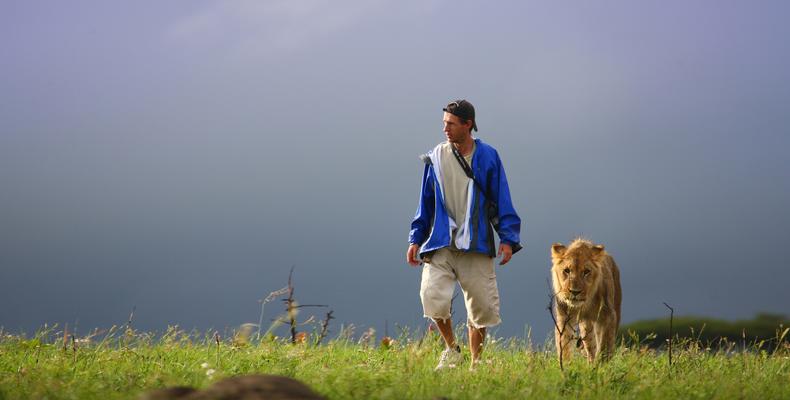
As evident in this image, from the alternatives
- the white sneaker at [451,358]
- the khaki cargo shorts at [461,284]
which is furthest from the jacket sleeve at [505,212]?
the white sneaker at [451,358]

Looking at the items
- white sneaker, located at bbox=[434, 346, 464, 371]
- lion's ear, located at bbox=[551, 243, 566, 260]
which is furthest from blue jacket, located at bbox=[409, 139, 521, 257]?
white sneaker, located at bbox=[434, 346, 464, 371]

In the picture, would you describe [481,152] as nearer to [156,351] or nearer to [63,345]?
[156,351]

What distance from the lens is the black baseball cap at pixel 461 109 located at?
8104 millimetres

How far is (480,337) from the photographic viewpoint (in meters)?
8.20

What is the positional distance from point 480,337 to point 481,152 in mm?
1819

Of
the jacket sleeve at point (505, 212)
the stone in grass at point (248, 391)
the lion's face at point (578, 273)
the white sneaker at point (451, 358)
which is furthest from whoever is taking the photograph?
the lion's face at point (578, 273)

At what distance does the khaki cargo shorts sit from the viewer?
804cm

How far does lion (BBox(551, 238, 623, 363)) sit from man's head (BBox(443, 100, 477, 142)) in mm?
1516

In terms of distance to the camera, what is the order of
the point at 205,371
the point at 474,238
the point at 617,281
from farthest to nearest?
the point at 617,281 → the point at 474,238 → the point at 205,371

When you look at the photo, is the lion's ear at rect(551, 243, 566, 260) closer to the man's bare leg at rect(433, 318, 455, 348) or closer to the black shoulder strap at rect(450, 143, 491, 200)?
the black shoulder strap at rect(450, 143, 491, 200)

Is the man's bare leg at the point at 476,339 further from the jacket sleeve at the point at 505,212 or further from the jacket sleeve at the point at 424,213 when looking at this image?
the jacket sleeve at the point at 424,213

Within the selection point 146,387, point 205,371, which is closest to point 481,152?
point 205,371

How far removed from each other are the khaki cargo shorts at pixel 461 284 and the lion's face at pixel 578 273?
700 millimetres

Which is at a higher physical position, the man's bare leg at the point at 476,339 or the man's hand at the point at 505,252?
the man's hand at the point at 505,252
